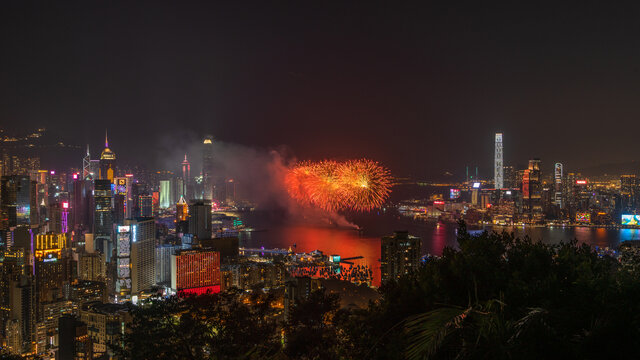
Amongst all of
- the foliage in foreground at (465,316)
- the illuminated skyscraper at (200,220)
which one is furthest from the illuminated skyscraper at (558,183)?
the foliage in foreground at (465,316)

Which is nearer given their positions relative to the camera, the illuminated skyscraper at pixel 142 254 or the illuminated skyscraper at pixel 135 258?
the illuminated skyscraper at pixel 135 258

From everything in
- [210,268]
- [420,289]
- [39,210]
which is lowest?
[210,268]

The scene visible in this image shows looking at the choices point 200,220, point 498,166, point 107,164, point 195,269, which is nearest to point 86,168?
point 107,164

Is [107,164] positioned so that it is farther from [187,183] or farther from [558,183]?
[558,183]

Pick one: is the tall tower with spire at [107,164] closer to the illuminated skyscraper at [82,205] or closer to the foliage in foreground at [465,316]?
the illuminated skyscraper at [82,205]

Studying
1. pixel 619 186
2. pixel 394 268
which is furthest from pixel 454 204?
pixel 394 268

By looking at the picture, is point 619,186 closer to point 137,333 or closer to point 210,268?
point 210,268

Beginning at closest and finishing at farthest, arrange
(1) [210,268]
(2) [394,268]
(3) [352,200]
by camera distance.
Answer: (3) [352,200] < (2) [394,268] < (1) [210,268]
